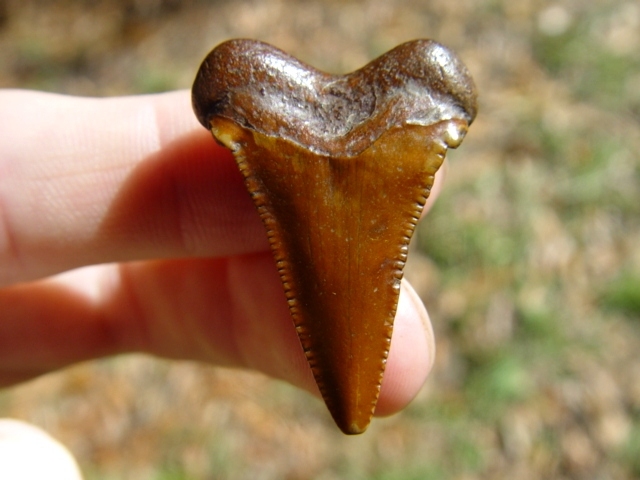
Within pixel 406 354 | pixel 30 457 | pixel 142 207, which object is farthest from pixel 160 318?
pixel 406 354

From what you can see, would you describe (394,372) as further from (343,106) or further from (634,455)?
(634,455)

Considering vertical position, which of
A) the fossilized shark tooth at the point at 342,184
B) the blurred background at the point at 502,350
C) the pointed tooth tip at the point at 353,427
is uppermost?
the fossilized shark tooth at the point at 342,184

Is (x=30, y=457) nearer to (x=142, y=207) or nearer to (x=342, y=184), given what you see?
(x=142, y=207)

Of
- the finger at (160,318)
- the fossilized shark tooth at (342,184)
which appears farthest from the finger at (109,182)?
the fossilized shark tooth at (342,184)

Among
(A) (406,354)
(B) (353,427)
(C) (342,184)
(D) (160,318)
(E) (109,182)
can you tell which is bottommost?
(D) (160,318)

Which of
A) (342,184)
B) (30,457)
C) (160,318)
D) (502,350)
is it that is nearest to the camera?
(342,184)

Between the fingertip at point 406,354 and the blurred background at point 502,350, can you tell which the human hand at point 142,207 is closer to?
the fingertip at point 406,354
